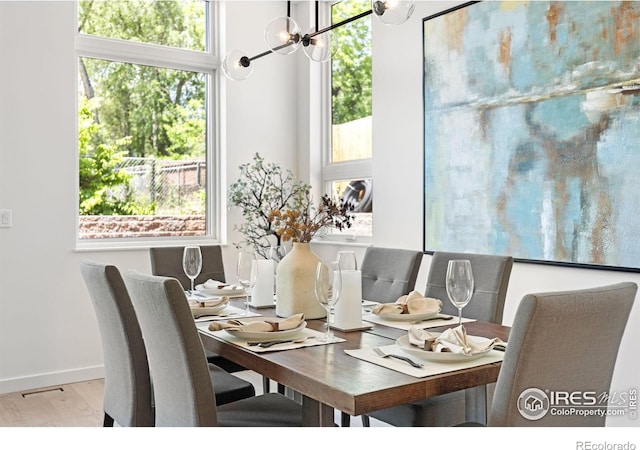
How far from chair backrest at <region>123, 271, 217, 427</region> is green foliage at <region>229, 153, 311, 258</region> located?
2.65 m

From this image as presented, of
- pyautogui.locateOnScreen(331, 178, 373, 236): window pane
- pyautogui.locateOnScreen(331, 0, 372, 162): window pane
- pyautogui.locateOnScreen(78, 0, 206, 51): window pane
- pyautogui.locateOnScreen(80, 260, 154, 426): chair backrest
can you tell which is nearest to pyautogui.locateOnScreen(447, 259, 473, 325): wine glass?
pyautogui.locateOnScreen(80, 260, 154, 426): chair backrest

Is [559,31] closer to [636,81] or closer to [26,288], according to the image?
[636,81]

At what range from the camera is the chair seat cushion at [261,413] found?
1.86m

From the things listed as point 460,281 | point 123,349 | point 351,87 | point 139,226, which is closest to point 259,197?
point 139,226

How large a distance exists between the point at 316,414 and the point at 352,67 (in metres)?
3.34

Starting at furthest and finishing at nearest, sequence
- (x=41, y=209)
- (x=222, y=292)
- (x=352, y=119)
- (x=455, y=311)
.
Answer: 1. (x=352, y=119)
2. (x=41, y=209)
3. (x=222, y=292)
4. (x=455, y=311)

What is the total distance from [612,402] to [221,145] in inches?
123

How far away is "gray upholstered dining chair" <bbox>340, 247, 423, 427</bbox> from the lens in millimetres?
2711

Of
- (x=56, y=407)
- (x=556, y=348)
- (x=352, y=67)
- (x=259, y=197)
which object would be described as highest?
(x=352, y=67)

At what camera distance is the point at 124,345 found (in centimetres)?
205

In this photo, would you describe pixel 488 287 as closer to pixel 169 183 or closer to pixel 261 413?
pixel 261 413

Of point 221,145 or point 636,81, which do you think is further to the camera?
point 221,145

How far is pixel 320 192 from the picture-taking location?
15.7 feet
